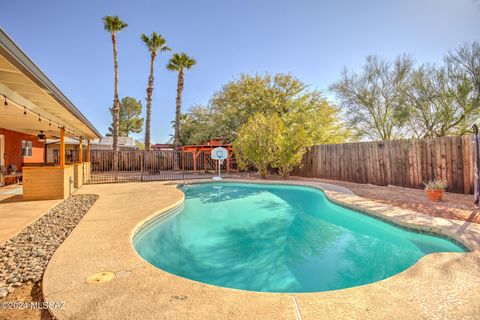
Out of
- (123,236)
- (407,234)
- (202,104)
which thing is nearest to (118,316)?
(123,236)

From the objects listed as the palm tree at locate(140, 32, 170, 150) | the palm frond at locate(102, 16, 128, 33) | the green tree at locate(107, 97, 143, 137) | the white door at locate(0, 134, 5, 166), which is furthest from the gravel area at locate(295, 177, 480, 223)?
the green tree at locate(107, 97, 143, 137)

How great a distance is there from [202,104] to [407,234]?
68.5 feet

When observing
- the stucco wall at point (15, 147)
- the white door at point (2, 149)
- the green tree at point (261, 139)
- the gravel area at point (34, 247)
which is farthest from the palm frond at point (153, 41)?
the gravel area at point (34, 247)

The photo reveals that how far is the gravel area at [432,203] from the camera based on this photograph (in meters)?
5.32

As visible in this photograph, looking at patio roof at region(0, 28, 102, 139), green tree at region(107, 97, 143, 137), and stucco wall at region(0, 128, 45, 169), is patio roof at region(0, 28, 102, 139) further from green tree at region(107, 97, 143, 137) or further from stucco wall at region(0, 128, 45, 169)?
green tree at region(107, 97, 143, 137)

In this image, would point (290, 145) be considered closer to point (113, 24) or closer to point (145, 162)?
point (145, 162)

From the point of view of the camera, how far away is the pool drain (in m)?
2.54

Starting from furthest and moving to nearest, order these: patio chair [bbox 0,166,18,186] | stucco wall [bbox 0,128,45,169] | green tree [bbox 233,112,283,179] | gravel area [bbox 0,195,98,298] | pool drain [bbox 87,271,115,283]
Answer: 1. green tree [bbox 233,112,283,179]
2. stucco wall [bbox 0,128,45,169]
3. patio chair [bbox 0,166,18,186]
4. gravel area [bbox 0,195,98,298]
5. pool drain [bbox 87,271,115,283]

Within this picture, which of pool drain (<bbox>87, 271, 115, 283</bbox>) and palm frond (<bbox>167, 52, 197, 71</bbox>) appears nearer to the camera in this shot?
pool drain (<bbox>87, 271, 115, 283</bbox>)

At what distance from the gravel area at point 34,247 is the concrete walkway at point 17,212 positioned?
115 millimetres

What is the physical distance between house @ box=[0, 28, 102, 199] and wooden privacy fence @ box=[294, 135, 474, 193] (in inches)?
404

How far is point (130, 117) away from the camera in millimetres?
35969

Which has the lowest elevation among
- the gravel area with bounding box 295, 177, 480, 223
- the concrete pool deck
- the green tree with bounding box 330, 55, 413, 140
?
the concrete pool deck

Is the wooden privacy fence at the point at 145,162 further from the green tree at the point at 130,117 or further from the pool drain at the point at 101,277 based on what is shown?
the green tree at the point at 130,117
